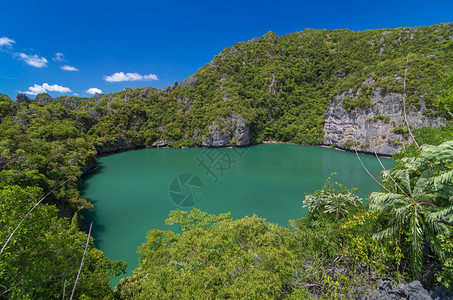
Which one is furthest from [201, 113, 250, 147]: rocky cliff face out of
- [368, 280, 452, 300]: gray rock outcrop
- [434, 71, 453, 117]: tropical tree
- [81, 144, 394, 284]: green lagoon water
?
[368, 280, 452, 300]: gray rock outcrop

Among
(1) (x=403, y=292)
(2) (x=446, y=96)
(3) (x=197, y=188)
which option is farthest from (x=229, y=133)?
(1) (x=403, y=292)

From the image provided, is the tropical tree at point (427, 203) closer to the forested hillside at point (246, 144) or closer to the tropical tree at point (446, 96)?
the forested hillside at point (246, 144)

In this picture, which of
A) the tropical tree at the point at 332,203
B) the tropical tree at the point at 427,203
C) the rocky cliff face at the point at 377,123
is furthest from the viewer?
the rocky cliff face at the point at 377,123

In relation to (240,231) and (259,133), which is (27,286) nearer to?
(240,231)

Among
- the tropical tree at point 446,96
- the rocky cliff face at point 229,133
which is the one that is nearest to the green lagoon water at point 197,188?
the tropical tree at point 446,96

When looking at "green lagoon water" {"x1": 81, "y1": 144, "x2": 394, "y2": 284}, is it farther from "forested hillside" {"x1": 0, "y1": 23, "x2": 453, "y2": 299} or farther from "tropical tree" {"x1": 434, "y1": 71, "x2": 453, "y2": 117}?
"tropical tree" {"x1": 434, "y1": 71, "x2": 453, "y2": 117}

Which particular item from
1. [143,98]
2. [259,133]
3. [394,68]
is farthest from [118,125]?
[394,68]

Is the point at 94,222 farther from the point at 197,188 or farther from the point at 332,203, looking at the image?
the point at 332,203
